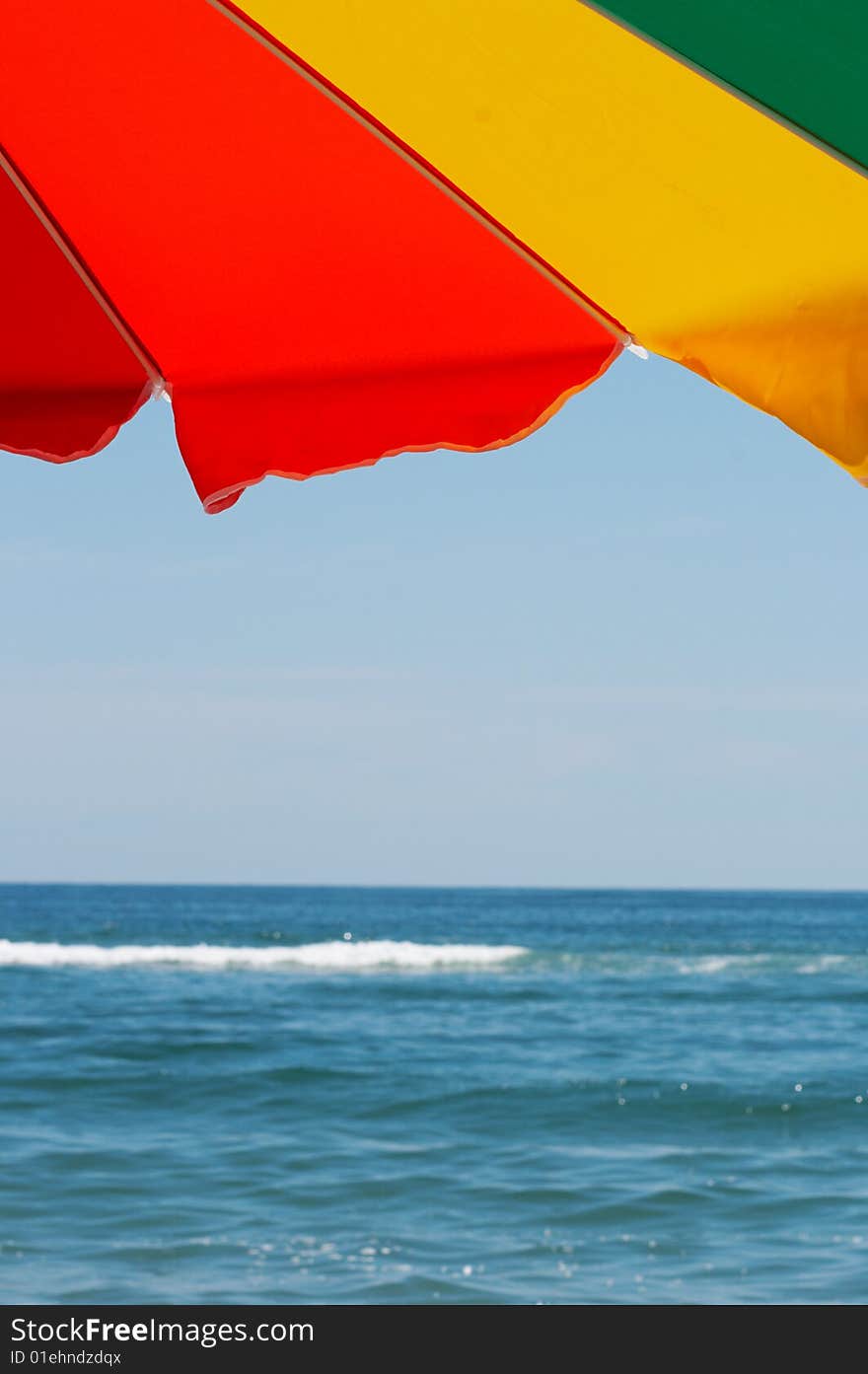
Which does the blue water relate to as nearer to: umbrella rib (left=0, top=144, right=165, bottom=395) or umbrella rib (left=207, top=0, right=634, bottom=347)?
umbrella rib (left=0, top=144, right=165, bottom=395)

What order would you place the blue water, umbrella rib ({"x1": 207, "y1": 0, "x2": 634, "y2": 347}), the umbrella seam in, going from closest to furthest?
the umbrella seam < umbrella rib ({"x1": 207, "y1": 0, "x2": 634, "y2": 347}) < the blue water

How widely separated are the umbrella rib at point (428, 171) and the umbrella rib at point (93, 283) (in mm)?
533

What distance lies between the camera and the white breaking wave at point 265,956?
25.0 metres

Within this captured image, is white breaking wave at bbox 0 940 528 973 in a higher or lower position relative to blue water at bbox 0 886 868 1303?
higher

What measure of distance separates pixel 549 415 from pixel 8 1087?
11.6m

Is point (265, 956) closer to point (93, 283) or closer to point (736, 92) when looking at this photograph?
point (93, 283)

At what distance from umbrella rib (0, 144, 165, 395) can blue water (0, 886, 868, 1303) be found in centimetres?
503

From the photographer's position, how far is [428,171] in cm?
205

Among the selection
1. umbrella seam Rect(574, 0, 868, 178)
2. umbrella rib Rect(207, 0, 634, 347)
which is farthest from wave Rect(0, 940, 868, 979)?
umbrella seam Rect(574, 0, 868, 178)

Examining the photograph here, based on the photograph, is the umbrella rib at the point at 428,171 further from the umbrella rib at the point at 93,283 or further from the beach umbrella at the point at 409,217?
the umbrella rib at the point at 93,283

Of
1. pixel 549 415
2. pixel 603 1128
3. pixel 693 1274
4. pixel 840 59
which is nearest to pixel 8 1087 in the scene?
pixel 603 1128

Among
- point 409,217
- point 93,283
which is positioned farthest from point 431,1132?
point 409,217

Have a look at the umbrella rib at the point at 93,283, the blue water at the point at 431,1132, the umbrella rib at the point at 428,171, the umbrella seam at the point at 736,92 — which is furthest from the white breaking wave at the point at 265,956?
the umbrella seam at the point at 736,92

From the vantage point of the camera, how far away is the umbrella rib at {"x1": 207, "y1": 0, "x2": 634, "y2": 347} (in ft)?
6.47
